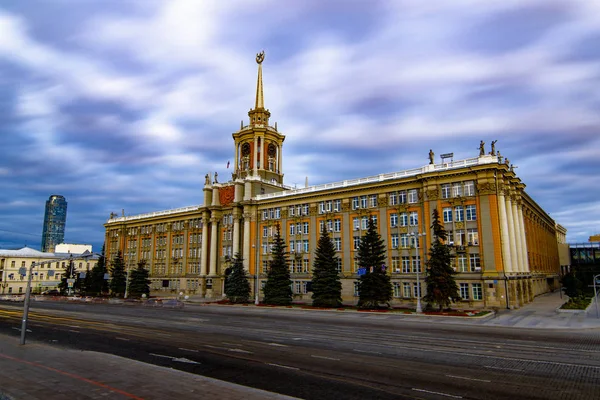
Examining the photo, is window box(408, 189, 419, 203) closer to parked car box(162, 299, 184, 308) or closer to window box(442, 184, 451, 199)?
window box(442, 184, 451, 199)

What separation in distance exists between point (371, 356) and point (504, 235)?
1388 inches

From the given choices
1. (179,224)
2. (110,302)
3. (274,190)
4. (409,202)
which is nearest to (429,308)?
(409,202)

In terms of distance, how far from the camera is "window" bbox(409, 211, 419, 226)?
5384 cm

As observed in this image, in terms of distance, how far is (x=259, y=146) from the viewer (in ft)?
280

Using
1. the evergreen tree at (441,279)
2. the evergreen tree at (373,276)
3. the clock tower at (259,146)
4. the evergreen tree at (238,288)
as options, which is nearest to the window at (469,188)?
the evergreen tree at (441,279)

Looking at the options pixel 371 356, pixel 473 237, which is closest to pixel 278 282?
pixel 473 237

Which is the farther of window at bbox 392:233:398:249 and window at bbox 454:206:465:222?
window at bbox 392:233:398:249

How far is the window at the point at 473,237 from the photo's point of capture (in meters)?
48.4

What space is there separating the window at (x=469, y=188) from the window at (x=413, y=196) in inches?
262

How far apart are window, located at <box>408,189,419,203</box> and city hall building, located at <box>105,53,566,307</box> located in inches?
5.6

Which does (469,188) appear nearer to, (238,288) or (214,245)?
(238,288)

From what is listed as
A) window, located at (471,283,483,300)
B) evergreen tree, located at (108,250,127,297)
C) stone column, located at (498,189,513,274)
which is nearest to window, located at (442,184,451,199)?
stone column, located at (498,189,513,274)

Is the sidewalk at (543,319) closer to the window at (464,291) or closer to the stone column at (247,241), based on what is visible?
the window at (464,291)

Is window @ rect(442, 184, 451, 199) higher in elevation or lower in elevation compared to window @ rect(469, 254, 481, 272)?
higher
